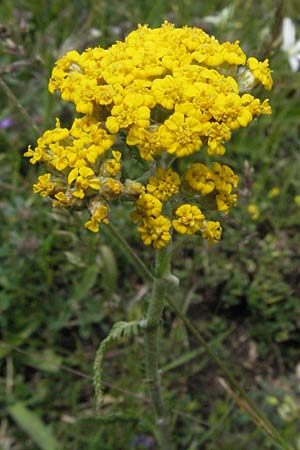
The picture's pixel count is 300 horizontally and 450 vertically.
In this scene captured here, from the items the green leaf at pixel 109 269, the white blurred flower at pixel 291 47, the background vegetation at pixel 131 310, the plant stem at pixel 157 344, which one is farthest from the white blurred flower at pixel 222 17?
the plant stem at pixel 157 344

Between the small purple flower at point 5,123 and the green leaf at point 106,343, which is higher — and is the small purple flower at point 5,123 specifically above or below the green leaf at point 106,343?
above

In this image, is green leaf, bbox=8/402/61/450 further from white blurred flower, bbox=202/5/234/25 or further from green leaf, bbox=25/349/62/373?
white blurred flower, bbox=202/5/234/25

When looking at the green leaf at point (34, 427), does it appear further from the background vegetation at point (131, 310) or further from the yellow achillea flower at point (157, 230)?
the yellow achillea flower at point (157, 230)

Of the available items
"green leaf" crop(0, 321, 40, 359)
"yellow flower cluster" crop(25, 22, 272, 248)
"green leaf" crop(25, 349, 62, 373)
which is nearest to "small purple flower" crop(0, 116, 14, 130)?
"green leaf" crop(0, 321, 40, 359)

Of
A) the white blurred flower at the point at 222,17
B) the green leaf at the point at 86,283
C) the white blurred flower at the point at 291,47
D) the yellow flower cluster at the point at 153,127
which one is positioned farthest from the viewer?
the white blurred flower at the point at 222,17

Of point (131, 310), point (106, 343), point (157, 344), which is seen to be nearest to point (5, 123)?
point (131, 310)

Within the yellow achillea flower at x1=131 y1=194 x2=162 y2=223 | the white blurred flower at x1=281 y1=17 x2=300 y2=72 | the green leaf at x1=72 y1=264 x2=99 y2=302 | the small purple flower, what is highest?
the white blurred flower at x1=281 y1=17 x2=300 y2=72

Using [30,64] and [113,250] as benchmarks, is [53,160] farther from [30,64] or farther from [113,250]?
[113,250]
